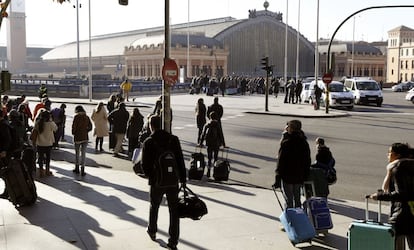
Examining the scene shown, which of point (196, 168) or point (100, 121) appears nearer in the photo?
point (196, 168)

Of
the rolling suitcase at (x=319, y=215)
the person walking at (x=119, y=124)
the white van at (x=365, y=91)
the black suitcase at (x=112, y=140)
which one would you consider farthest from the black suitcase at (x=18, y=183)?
the white van at (x=365, y=91)

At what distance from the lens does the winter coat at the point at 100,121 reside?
16.2 m

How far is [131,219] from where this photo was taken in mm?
8602

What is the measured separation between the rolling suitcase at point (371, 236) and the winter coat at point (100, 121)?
11.3m

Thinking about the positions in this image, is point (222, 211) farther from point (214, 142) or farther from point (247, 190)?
point (214, 142)

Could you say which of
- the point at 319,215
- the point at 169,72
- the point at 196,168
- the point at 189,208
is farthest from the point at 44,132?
the point at 319,215

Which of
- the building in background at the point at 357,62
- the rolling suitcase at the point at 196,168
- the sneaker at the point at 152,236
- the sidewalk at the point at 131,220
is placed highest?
the building in background at the point at 357,62

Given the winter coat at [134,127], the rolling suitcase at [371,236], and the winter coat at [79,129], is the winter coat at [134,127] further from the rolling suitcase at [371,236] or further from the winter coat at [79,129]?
the rolling suitcase at [371,236]

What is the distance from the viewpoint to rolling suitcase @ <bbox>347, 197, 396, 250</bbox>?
5664 millimetres

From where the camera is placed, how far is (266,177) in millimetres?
12633

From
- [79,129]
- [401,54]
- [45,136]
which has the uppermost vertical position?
[401,54]

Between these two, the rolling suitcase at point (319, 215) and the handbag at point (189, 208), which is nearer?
the handbag at point (189, 208)

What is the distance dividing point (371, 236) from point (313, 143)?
12956 millimetres

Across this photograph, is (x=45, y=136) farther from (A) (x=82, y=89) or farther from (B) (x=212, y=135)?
(A) (x=82, y=89)
